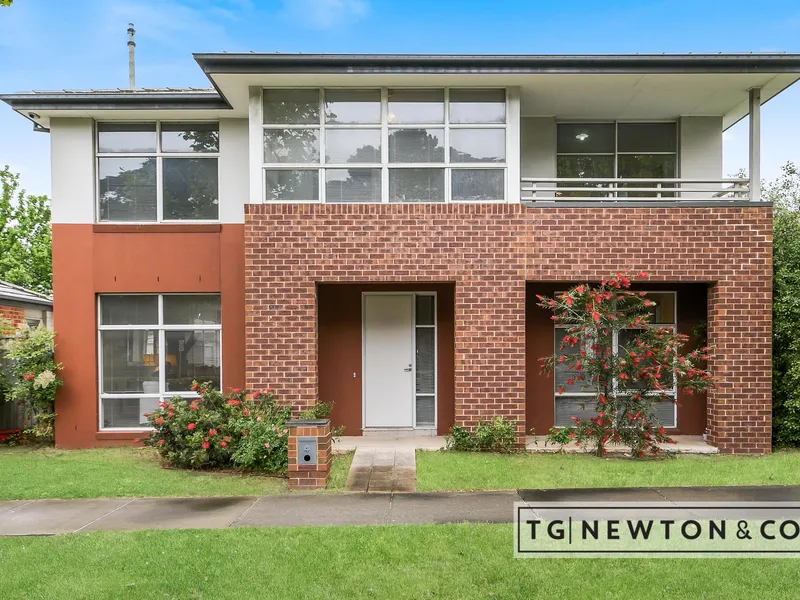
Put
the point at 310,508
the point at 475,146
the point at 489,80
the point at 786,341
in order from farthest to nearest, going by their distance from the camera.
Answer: the point at 786,341, the point at 475,146, the point at 489,80, the point at 310,508

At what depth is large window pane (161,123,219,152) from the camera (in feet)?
32.7

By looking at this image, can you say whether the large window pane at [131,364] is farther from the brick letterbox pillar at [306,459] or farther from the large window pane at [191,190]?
the brick letterbox pillar at [306,459]

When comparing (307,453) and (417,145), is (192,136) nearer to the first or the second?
(417,145)

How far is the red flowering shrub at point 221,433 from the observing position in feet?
24.7

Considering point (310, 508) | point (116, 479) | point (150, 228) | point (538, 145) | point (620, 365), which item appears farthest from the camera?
point (538, 145)

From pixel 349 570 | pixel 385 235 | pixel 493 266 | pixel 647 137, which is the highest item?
pixel 647 137

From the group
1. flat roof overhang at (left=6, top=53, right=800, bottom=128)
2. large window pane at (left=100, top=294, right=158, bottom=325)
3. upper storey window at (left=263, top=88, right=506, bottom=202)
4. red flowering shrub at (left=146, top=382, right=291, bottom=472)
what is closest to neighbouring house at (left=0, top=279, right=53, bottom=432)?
large window pane at (left=100, top=294, right=158, bottom=325)

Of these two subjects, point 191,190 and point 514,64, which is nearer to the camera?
point 514,64

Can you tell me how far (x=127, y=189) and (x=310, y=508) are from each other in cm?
671

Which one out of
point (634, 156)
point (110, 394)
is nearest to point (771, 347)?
point (634, 156)

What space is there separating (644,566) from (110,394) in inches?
341

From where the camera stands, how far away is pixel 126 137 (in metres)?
9.97

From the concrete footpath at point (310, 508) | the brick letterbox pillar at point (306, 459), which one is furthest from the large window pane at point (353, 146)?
the concrete footpath at point (310, 508)

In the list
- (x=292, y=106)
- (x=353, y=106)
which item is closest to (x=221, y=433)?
(x=292, y=106)
